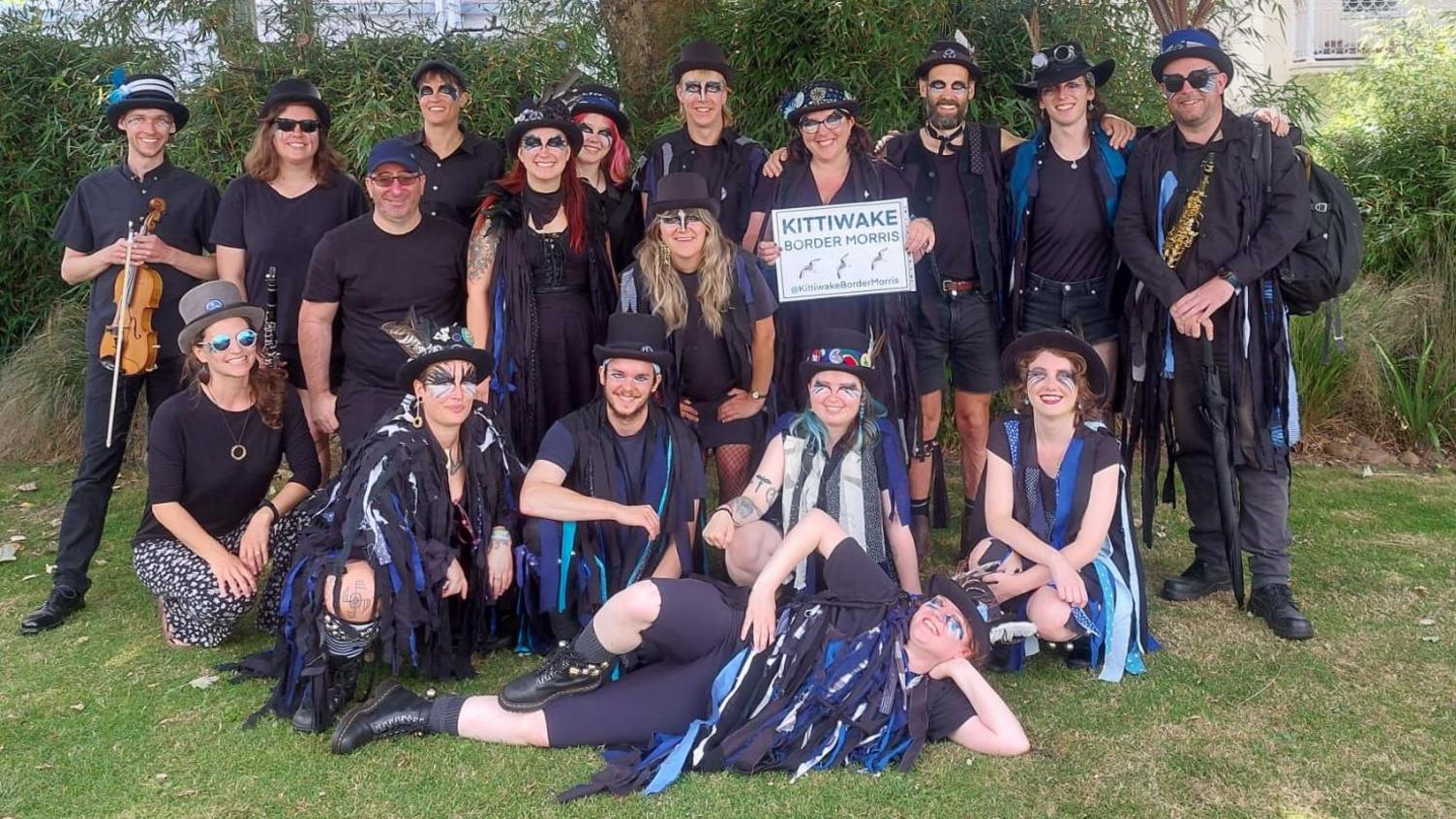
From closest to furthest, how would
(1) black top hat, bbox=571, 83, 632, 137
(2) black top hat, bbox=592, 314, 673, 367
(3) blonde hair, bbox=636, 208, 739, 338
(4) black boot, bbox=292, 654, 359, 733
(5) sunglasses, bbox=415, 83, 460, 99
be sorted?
(4) black boot, bbox=292, 654, 359, 733, (2) black top hat, bbox=592, 314, 673, 367, (3) blonde hair, bbox=636, 208, 739, 338, (1) black top hat, bbox=571, 83, 632, 137, (5) sunglasses, bbox=415, 83, 460, 99

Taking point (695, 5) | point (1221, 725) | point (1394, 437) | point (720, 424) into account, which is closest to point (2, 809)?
point (720, 424)

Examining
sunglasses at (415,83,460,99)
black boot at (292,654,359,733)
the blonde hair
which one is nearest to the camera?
black boot at (292,654,359,733)

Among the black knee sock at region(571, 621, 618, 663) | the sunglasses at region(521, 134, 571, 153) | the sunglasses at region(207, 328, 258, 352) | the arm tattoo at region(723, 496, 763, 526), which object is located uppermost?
the sunglasses at region(521, 134, 571, 153)

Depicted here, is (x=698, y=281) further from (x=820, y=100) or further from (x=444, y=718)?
(x=444, y=718)

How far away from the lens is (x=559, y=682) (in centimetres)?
370

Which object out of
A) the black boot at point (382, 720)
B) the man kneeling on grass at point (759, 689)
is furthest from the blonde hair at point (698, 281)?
the black boot at point (382, 720)

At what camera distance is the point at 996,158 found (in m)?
5.08

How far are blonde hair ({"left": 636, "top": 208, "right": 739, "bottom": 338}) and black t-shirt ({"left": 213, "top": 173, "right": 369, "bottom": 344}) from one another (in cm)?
141

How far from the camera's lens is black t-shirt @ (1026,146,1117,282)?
4.89 m

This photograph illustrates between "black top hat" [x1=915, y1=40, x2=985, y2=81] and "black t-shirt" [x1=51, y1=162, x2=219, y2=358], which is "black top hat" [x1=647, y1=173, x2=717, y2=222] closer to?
"black top hat" [x1=915, y1=40, x2=985, y2=81]

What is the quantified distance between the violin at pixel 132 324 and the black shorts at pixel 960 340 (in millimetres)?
3192

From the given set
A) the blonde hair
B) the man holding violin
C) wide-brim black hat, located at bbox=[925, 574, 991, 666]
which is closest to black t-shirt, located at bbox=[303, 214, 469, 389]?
the man holding violin

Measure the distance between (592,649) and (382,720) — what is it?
70cm

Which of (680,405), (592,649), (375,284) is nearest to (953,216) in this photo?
(680,405)
